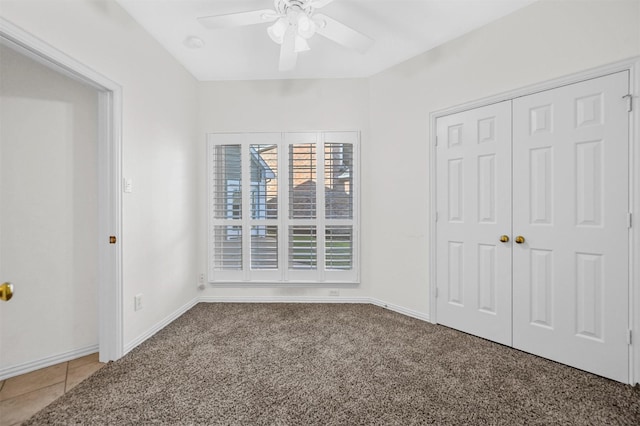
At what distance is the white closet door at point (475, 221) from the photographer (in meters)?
2.32

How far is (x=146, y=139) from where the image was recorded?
245cm

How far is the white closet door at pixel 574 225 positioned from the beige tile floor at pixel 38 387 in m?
3.23

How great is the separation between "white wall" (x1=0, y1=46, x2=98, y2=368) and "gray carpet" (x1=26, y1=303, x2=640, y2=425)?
559 millimetres

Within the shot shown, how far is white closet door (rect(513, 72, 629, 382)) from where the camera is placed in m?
1.83

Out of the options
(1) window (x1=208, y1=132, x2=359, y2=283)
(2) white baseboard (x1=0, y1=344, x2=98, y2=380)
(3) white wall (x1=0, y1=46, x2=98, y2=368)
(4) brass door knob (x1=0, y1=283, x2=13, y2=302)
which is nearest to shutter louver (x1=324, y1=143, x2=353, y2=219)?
(1) window (x1=208, y1=132, x2=359, y2=283)

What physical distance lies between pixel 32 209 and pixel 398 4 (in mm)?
3101

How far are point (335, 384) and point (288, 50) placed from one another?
2409 millimetres

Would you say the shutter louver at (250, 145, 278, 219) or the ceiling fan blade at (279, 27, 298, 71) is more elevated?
the ceiling fan blade at (279, 27, 298, 71)

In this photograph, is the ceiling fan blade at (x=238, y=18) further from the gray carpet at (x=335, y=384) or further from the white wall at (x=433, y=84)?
the gray carpet at (x=335, y=384)

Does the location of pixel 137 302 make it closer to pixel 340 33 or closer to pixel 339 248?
pixel 339 248

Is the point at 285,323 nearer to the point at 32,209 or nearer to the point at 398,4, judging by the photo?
the point at 32,209

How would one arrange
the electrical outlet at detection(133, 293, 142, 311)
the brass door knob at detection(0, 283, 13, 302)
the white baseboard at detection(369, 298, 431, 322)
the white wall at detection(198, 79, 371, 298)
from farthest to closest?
the white wall at detection(198, 79, 371, 298), the white baseboard at detection(369, 298, 431, 322), the electrical outlet at detection(133, 293, 142, 311), the brass door knob at detection(0, 283, 13, 302)

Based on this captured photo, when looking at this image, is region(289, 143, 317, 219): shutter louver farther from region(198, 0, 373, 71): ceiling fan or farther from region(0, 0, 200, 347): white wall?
region(198, 0, 373, 71): ceiling fan

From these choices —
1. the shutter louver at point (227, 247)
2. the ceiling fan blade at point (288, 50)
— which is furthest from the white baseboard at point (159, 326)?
the ceiling fan blade at point (288, 50)
